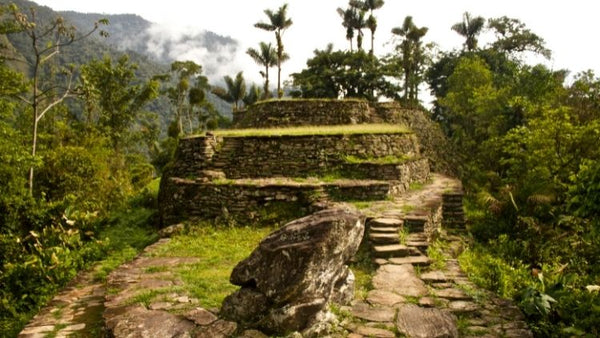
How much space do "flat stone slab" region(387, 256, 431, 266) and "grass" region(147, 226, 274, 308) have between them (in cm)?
260

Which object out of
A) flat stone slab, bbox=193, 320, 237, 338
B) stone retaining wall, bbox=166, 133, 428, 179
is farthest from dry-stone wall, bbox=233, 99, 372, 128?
flat stone slab, bbox=193, 320, 237, 338

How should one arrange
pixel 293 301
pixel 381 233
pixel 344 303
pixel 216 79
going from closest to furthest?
pixel 293 301 < pixel 344 303 < pixel 381 233 < pixel 216 79

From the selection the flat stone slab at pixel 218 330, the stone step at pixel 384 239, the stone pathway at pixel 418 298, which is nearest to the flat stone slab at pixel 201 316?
the flat stone slab at pixel 218 330

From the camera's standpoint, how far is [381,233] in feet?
23.8

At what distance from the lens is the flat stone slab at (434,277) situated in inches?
233

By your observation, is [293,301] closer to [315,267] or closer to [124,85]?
[315,267]

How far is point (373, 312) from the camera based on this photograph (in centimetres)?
476

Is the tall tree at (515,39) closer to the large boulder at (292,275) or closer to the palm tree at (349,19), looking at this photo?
the palm tree at (349,19)

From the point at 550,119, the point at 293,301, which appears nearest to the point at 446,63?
the point at 550,119

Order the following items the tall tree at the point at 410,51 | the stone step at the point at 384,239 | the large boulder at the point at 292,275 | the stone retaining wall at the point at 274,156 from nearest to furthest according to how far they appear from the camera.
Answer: the large boulder at the point at 292,275 → the stone step at the point at 384,239 → the stone retaining wall at the point at 274,156 → the tall tree at the point at 410,51

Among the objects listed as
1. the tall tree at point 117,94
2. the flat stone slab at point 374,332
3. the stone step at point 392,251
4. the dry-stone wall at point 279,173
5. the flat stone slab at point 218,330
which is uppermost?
the tall tree at point 117,94

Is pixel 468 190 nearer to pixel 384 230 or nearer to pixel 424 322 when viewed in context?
pixel 384 230

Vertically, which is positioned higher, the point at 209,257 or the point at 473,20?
the point at 473,20

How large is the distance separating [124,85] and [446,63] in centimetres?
2586
